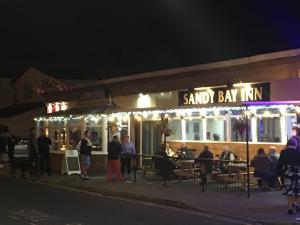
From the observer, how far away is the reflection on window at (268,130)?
1941 cm

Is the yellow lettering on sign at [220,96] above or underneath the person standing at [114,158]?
above

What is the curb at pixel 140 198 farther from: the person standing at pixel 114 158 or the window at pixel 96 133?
the window at pixel 96 133

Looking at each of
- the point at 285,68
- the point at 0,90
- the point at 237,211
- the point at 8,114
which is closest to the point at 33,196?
the point at 237,211

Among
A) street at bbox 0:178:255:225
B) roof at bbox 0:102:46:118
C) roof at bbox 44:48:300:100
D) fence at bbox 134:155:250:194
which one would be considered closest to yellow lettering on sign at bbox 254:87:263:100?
roof at bbox 44:48:300:100

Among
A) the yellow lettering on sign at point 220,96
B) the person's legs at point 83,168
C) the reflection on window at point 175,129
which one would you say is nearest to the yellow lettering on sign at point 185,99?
the reflection on window at point 175,129

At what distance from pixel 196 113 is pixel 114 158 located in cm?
405

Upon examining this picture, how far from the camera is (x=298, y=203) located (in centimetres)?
1313

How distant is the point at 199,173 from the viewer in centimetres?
1858

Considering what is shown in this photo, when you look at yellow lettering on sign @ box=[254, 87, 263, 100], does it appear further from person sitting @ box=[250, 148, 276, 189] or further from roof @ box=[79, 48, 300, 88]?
person sitting @ box=[250, 148, 276, 189]

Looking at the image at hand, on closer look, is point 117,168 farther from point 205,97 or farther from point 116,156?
point 205,97

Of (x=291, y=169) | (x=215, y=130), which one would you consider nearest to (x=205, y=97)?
(x=215, y=130)

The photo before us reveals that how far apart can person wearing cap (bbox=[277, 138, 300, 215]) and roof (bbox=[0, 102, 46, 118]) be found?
1279 inches

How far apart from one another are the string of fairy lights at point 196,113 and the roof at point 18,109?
52.3ft

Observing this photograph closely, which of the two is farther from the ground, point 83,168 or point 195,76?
point 195,76
